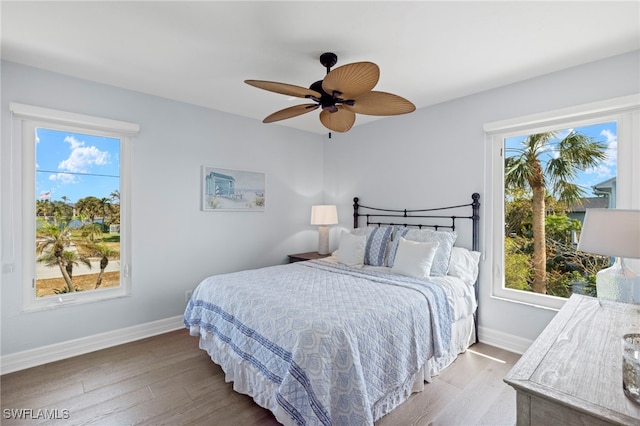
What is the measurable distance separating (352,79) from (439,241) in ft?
6.11

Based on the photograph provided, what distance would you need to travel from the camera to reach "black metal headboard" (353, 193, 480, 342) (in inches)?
121

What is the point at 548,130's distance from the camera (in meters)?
2.71

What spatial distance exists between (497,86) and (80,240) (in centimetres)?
432

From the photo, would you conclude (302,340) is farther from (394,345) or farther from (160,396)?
(160,396)

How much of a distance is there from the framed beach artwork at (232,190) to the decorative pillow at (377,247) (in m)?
1.57

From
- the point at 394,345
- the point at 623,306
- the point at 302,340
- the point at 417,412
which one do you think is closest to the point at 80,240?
the point at 302,340

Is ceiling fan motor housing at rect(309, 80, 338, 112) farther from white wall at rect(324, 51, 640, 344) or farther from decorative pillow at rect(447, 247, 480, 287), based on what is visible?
decorative pillow at rect(447, 247, 480, 287)

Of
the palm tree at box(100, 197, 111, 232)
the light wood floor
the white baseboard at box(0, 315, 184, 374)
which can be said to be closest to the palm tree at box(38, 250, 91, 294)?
the palm tree at box(100, 197, 111, 232)

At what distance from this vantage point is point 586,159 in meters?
2.56

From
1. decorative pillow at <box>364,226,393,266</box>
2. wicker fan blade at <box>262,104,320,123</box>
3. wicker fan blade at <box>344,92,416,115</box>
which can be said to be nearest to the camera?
wicker fan blade at <box>344,92,416,115</box>

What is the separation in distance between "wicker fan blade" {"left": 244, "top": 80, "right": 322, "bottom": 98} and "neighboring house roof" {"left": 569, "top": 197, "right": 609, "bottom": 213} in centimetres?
239

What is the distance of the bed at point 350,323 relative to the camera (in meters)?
1.59

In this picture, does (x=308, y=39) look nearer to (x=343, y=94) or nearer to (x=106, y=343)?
(x=343, y=94)

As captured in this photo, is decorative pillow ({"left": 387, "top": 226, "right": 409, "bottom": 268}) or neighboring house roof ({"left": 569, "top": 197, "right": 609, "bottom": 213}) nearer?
neighboring house roof ({"left": 569, "top": 197, "right": 609, "bottom": 213})
